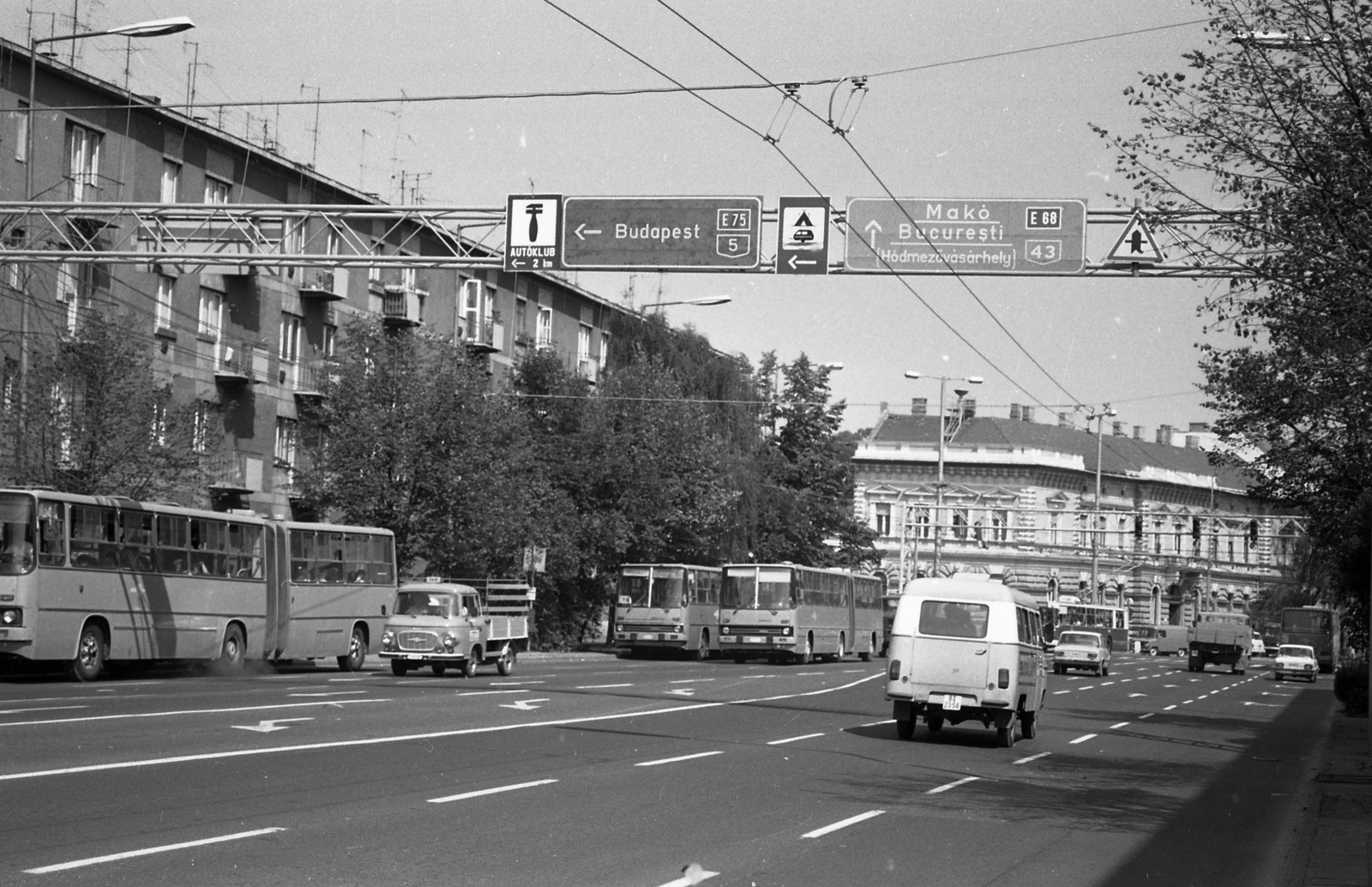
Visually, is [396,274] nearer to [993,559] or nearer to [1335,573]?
[1335,573]

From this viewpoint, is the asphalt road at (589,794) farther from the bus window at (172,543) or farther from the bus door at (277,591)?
the bus door at (277,591)

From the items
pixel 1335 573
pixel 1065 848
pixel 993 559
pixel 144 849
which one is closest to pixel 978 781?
pixel 1065 848

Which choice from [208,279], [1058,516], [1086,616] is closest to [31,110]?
[208,279]

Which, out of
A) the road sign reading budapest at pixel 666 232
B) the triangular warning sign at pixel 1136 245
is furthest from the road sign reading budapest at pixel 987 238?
the road sign reading budapest at pixel 666 232

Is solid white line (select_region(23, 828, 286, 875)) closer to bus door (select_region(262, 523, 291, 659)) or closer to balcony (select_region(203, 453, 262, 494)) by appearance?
bus door (select_region(262, 523, 291, 659))

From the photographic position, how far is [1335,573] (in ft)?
133

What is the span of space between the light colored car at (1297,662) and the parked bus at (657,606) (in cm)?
2486

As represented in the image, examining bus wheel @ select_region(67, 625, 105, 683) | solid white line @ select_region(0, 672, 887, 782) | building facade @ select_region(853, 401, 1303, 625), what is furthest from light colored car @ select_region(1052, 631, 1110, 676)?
building facade @ select_region(853, 401, 1303, 625)

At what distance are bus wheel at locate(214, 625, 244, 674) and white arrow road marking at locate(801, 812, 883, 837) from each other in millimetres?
22200

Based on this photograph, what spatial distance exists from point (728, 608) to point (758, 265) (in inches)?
1203

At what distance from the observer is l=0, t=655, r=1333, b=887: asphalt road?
10.8 metres

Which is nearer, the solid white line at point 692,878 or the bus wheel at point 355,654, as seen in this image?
the solid white line at point 692,878

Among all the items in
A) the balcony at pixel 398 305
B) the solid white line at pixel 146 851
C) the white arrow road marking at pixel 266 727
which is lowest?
the white arrow road marking at pixel 266 727

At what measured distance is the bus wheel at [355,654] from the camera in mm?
38594
